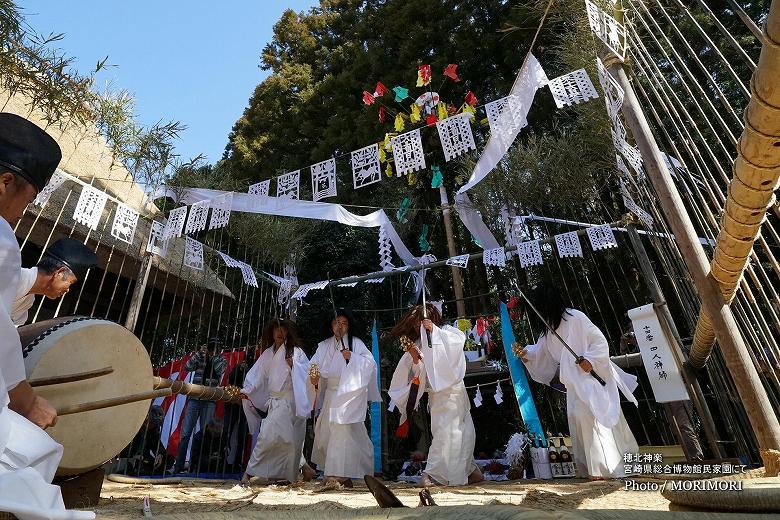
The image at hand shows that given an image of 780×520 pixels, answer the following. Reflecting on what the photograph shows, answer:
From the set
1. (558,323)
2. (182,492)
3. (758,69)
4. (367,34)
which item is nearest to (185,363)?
(182,492)

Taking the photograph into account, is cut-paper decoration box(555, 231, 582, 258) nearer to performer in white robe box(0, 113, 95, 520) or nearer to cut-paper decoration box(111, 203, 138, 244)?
cut-paper decoration box(111, 203, 138, 244)

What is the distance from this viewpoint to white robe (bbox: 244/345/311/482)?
5.73 m

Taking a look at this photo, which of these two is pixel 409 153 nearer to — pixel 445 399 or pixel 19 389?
pixel 445 399

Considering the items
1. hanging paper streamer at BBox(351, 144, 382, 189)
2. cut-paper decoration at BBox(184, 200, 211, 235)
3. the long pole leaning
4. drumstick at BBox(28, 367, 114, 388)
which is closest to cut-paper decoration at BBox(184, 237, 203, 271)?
cut-paper decoration at BBox(184, 200, 211, 235)

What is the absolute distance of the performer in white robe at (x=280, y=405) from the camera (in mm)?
5738

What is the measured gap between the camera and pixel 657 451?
530cm

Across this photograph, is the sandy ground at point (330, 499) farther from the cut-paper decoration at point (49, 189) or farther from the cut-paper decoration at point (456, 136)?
the cut-paper decoration at point (456, 136)

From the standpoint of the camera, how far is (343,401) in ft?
18.2

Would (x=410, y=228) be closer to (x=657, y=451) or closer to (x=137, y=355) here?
(x=657, y=451)

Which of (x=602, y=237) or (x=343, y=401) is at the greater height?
(x=602, y=237)

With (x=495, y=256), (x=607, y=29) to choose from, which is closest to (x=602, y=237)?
(x=495, y=256)

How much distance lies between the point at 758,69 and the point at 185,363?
7.80m

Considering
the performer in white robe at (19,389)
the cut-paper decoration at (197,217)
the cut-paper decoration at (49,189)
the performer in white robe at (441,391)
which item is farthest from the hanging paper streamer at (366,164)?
the performer in white robe at (19,389)

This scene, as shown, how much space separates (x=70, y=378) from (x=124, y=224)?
12.9ft
